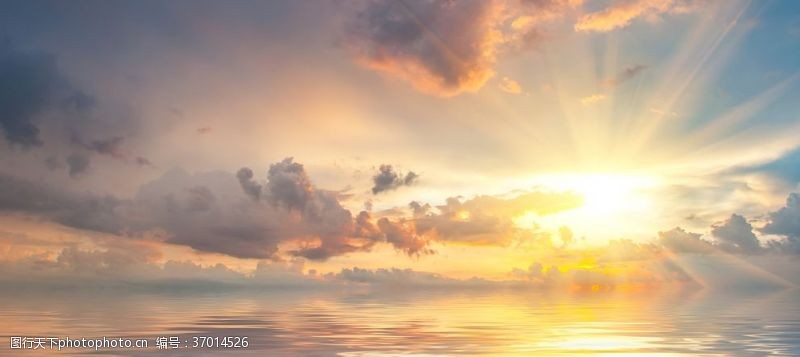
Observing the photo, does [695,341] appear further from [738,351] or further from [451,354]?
[451,354]

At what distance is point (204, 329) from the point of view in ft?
187

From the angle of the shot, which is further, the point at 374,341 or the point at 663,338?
the point at 663,338

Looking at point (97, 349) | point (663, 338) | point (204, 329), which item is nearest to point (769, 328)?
point (663, 338)

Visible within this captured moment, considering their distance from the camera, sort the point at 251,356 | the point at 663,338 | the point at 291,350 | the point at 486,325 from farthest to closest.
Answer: the point at 486,325
the point at 663,338
the point at 291,350
the point at 251,356

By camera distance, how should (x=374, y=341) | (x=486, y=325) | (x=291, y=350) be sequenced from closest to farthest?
(x=291, y=350) < (x=374, y=341) < (x=486, y=325)

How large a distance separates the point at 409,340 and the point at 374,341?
2694 mm

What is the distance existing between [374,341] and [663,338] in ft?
74.5

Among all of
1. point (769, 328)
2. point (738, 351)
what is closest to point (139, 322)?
point (738, 351)

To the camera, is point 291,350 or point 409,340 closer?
point 291,350

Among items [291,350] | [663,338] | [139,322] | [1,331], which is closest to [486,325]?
[663,338]

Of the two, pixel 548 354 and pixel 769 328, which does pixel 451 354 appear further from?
pixel 769 328

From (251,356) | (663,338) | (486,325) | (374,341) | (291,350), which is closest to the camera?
(251,356)

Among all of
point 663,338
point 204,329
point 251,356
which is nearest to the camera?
point 251,356

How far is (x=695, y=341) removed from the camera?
48.3 meters
